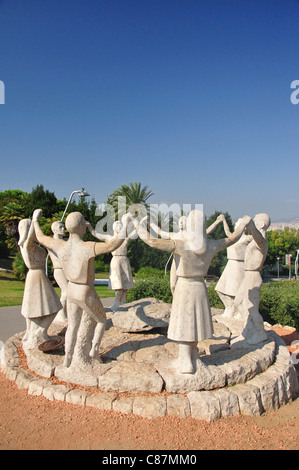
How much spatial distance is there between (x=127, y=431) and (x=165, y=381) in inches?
34.6

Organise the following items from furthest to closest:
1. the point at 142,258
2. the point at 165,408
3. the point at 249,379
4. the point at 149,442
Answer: the point at 142,258 → the point at 249,379 → the point at 165,408 → the point at 149,442

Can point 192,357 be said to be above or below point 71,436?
above

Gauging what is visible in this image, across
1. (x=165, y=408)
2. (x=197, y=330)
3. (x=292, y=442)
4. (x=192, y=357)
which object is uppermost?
(x=197, y=330)

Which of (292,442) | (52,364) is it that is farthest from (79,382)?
(292,442)

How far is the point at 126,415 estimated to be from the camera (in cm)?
430

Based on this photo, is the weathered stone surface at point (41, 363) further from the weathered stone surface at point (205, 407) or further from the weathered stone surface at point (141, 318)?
the weathered stone surface at point (205, 407)

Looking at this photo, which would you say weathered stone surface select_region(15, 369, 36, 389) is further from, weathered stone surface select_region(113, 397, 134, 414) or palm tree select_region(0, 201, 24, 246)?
palm tree select_region(0, 201, 24, 246)

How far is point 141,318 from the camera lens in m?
6.74

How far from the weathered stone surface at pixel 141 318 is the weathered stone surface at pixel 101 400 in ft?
6.97

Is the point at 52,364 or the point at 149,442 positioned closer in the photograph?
the point at 149,442

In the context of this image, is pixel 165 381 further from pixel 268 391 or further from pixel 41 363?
pixel 41 363

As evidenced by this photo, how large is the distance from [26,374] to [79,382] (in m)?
1.07

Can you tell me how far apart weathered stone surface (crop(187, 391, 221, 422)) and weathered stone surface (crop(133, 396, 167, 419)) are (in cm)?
39

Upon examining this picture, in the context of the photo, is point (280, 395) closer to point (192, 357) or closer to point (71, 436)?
point (192, 357)
